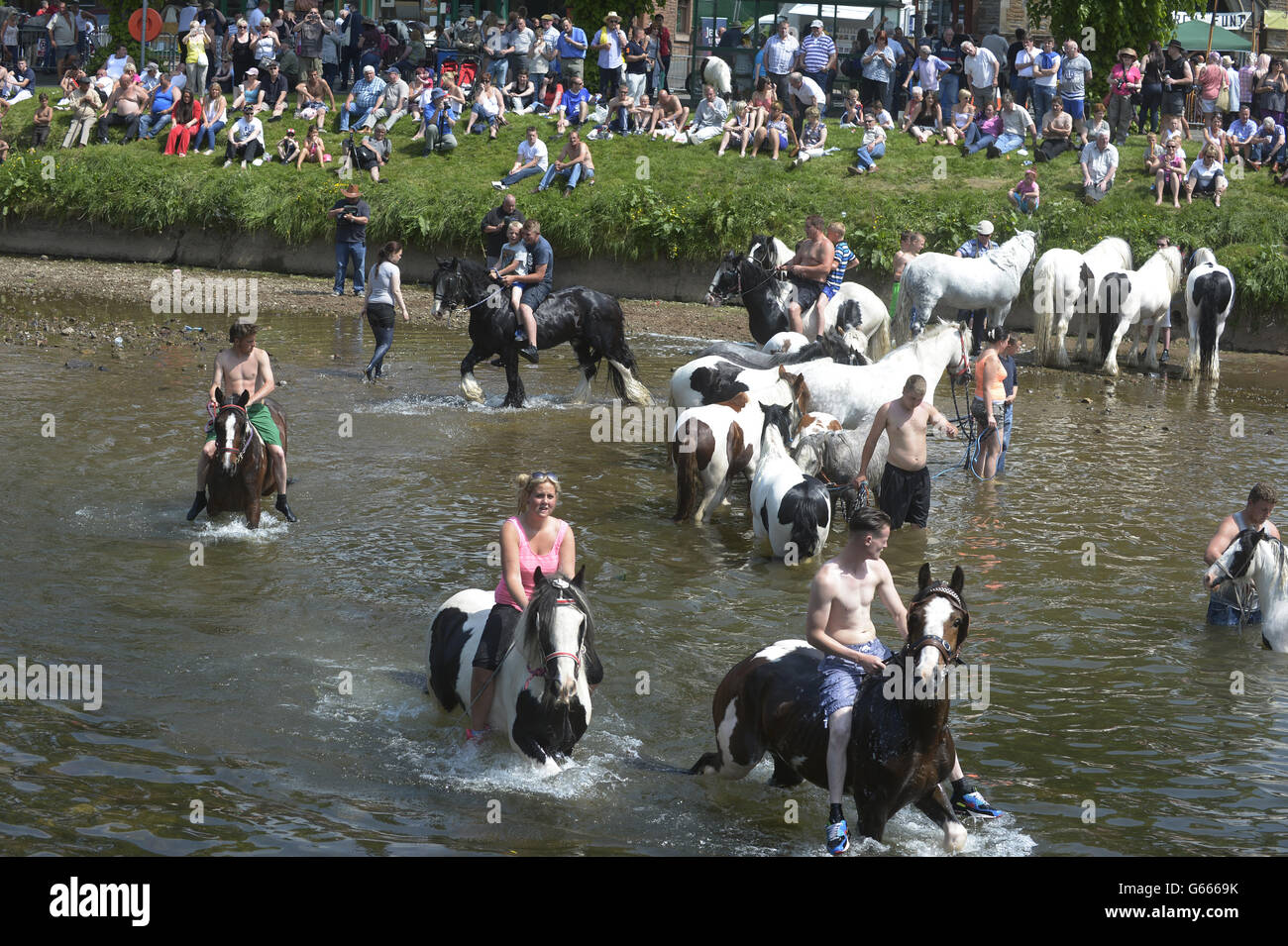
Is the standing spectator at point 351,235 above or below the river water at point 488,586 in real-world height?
above

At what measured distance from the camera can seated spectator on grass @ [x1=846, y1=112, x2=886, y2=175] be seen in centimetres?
2605

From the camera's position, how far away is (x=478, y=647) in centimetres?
757

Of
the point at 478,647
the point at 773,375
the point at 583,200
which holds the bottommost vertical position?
the point at 478,647

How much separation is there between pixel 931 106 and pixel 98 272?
15819 millimetres

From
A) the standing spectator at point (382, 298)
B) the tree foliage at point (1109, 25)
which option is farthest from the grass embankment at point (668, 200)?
the standing spectator at point (382, 298)

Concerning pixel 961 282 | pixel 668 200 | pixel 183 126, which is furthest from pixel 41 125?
pixel 961 282

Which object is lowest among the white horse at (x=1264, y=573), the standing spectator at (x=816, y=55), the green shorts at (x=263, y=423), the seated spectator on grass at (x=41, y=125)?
the white horse at (x=1264, y=573)

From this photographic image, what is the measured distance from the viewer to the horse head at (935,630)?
6039 millimetres

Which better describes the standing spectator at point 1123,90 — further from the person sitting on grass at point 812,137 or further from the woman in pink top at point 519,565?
the woman in pink top at point 519,565

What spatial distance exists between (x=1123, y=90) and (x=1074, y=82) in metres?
1.09

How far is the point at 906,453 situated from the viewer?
11.8 m

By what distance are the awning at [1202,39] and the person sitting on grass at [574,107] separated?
14.8 metres
